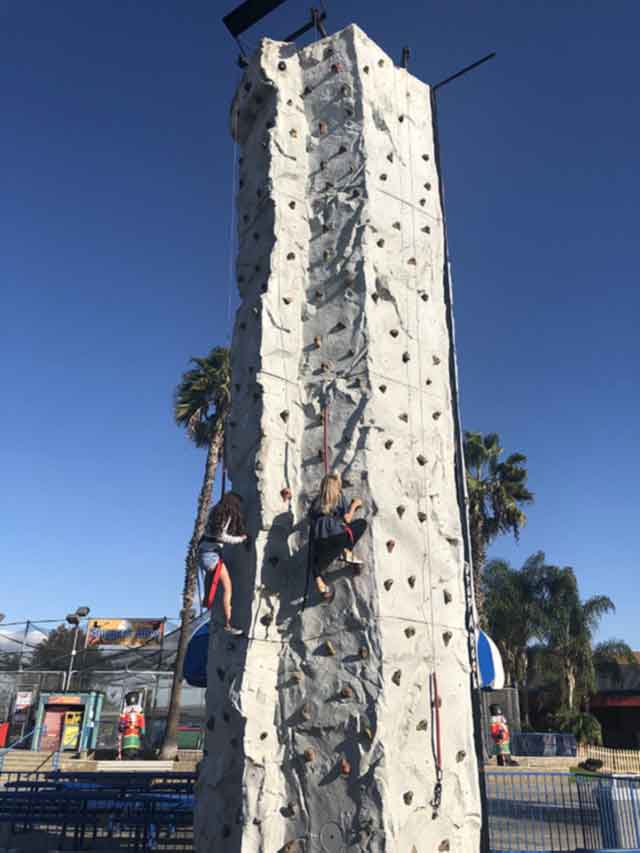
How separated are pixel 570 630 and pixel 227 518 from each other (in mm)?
36856

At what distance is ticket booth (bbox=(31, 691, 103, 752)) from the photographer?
1042 inches

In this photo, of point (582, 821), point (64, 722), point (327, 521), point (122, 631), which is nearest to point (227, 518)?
point (327, 521)

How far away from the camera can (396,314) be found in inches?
382

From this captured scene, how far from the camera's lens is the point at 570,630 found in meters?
40.3

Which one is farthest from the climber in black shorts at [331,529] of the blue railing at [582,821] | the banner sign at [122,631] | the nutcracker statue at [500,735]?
the banner sign at [122,631]

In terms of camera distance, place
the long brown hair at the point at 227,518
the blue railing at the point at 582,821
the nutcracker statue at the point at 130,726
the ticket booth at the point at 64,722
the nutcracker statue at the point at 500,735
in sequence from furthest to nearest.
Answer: the ticket booth at the point at 64,722, the nutcracker statue at the point at 130,726, the nutcracker statue at the point at 500,735, the blue railing at the point at 582,821, the long brown hair at the point at 227,518

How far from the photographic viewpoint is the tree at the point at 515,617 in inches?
1603

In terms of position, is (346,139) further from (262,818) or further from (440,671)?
(262,818)

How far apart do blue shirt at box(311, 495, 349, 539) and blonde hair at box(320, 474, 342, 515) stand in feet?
0.14

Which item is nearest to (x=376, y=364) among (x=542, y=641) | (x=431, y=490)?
(x=431, y=490)

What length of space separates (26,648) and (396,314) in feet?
100

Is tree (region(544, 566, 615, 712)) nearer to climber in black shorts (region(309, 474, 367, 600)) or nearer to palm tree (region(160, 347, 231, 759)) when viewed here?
palm tree (region(160, 347, 231, 759))

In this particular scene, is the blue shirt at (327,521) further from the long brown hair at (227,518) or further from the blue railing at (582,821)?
the blue railing at (582,821)

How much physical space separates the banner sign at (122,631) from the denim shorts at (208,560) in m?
29.0
